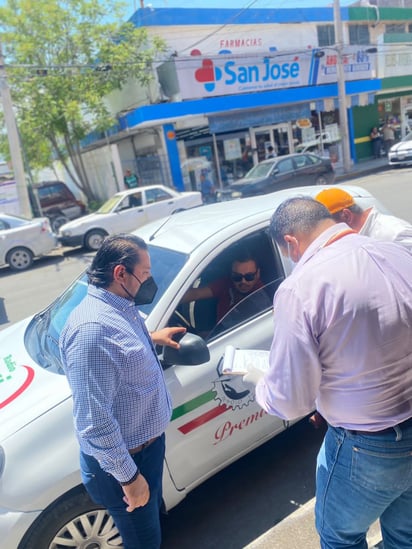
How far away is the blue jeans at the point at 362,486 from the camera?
1.46 m

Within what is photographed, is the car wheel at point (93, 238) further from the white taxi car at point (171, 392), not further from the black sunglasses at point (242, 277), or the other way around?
the black sunglasses at point (242, 277)

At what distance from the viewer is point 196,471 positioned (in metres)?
2.40

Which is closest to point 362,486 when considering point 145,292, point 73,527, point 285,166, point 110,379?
point 110,379

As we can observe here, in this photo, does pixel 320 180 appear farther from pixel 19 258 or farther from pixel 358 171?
pixel 19 258

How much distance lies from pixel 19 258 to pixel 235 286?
901 cm

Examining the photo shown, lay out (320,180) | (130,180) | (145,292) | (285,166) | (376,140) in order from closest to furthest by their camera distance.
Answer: (145,292), (285,166), (320,180), (130,180), (376,140)

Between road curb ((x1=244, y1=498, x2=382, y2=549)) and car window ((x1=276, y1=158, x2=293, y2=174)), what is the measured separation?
13.0m

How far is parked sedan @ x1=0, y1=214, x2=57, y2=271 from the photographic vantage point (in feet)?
34.3

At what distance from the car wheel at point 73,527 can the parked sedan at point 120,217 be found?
9.63 metres

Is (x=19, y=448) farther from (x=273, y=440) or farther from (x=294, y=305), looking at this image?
(x=273, y=440)

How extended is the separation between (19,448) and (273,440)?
1.83 meters

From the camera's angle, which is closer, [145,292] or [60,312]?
[145,292]

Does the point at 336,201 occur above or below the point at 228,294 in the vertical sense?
above

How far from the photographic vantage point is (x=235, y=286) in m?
3.00
